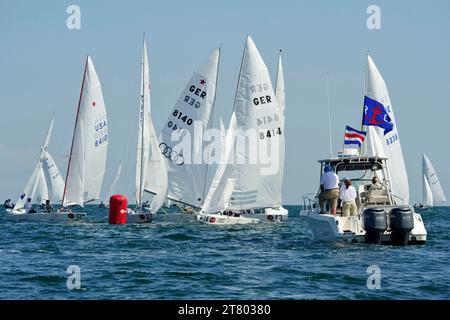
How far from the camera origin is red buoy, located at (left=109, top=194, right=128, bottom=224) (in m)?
42.1

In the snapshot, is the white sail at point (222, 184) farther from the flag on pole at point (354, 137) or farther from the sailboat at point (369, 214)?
the flag on pole at point (354, 137)

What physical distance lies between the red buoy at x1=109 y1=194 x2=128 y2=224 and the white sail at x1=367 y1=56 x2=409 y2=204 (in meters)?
14.1

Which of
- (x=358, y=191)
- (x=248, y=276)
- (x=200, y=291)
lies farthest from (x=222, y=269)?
(x=358, y=191)

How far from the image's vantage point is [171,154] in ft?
143

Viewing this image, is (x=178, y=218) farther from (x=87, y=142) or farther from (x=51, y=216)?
(x=51, y=216)

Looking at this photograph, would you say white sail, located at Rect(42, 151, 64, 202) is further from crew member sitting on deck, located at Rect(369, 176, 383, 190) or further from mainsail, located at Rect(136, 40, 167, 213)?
crew member sitting on deck, located at Rect(369, 176, 383, 190)

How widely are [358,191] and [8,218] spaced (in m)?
30.2

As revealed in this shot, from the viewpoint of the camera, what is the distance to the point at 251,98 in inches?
1480

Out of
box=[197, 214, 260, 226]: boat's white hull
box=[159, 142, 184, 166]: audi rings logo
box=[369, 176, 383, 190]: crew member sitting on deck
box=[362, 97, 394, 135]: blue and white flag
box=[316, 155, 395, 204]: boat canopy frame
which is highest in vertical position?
box=[362, 97, 394, 135]: blue and white flag

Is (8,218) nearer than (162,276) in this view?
No

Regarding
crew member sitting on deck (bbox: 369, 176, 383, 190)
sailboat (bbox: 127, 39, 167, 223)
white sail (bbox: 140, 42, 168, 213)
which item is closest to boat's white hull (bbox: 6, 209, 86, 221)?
sailboat (bbox: 127, 39, 167, 223)

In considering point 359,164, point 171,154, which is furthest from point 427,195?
point 359,164

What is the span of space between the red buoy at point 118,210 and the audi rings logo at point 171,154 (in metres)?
3.33

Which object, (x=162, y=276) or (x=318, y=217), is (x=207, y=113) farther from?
(x=162, y=276)
